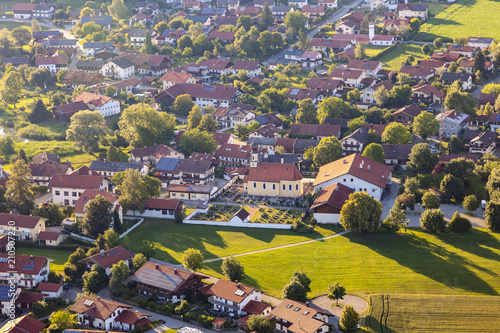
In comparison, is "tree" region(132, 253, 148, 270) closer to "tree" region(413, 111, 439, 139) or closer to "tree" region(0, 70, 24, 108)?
"tree" region(413, 111, 439, 139)

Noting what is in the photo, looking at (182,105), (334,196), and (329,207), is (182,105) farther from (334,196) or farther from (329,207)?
(329,207)

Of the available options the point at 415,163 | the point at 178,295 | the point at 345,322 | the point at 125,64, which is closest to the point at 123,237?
the point at 178,295

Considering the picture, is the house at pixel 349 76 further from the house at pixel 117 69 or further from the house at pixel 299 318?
the house at pixel 299 318

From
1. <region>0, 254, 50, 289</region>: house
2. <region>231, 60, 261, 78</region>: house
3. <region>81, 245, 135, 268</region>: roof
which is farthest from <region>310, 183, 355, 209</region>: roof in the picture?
<region>231, 60, 261, 78</region>: house

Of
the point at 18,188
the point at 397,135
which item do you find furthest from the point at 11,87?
the point at 397,135

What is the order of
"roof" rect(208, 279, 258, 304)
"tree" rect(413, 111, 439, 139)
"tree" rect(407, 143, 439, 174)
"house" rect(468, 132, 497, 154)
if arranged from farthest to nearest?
"tree" rect(413, 111, 439, 139) → "house" rect(468, 132, 497, 154) → "tree" rect(407, 143, 439, 174) → "roof" rect(208, 279, 258, 304)

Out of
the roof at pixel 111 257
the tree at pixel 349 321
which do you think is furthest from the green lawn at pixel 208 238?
the tree at pixel 349 321
